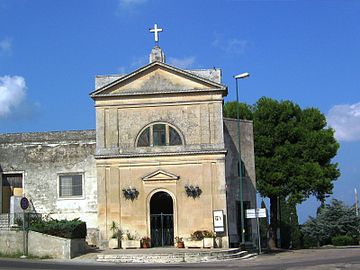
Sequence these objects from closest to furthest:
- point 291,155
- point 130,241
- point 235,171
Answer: point 130,241 < point 235,171 < point 291,155

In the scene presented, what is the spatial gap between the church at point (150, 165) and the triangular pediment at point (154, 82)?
6cm

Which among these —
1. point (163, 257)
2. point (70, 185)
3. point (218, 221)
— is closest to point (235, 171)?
point (218, 221)

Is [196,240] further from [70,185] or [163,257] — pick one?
[70,185]

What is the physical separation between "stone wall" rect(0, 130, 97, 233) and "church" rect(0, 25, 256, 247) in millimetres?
67

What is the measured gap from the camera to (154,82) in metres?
37.1

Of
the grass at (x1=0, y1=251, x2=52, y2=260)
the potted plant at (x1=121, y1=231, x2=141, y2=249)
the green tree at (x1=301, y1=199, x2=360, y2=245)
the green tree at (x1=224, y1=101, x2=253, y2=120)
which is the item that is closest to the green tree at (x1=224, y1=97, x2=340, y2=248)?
the green tree at (x1=224, y1=101, x2=253, y2=120)

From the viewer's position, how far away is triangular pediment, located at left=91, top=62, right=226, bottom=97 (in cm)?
3684

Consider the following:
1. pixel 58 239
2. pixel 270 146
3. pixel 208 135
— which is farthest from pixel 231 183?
pixel 58 239

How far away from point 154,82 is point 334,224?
85.6 ft

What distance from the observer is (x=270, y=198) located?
5131 cm

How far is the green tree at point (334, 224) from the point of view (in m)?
54.0

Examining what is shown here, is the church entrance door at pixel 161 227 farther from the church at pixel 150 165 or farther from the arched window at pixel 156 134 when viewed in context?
the arched window at pixel 156 134

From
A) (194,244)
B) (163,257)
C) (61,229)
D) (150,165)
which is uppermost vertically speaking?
(150,165)

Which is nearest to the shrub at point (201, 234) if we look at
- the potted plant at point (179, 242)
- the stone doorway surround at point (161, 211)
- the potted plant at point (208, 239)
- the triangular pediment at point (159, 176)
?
the potted plant at point (208, 239)
